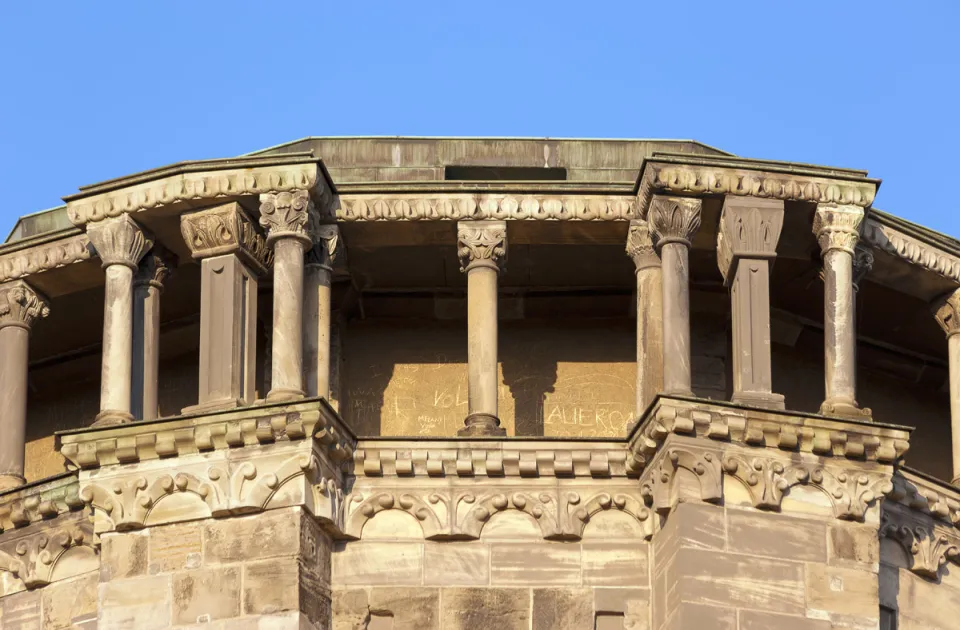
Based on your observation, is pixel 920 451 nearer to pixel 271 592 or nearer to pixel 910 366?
pixel 910 366

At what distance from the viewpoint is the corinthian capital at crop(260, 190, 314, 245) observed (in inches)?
1325

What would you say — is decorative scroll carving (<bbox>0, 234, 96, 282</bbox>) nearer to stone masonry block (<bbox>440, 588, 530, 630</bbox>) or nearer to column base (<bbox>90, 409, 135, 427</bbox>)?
column base (<bbox>90, 409, 135, 427</bbox>)

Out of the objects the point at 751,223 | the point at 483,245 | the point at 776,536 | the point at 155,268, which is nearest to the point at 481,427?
the point at 483,245

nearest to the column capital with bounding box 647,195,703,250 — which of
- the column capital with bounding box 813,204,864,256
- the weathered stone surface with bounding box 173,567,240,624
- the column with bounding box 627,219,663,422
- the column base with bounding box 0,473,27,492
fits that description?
the column with bounding box 627,219,663,422

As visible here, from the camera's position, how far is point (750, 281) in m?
33.6

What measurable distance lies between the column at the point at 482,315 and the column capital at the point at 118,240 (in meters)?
3.49

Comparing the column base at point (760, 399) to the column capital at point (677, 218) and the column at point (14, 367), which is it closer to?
the column capital at point (677, 218)

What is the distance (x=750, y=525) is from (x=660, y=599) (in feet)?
4.03

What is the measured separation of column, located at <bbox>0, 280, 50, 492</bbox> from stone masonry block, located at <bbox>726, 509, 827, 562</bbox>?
27.2 feet

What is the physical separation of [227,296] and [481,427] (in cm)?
304

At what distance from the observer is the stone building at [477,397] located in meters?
32.1

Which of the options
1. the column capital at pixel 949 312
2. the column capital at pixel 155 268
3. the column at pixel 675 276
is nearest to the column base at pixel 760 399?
the column at pixel 675 276

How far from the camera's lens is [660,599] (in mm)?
32438

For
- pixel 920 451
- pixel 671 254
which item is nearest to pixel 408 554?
pixel 671 254
